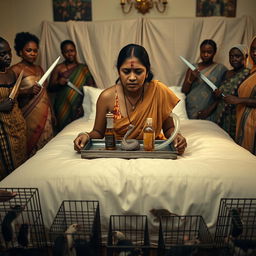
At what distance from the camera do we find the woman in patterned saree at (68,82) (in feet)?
9.73

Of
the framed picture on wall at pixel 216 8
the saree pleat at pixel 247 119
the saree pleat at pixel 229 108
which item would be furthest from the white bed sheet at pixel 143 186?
the framed picture on wall at pixel 216 8

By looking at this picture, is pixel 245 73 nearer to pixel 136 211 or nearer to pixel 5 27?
pixel 136 211

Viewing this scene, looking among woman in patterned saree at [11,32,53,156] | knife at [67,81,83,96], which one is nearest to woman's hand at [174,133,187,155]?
woman in patterned saree at [11,32,53,156]

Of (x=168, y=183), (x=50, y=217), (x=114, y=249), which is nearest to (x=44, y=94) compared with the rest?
(x=50, y=217)

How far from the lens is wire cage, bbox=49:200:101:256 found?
1113 millimetres

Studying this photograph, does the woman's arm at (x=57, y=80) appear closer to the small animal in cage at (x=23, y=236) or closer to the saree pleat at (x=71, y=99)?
the saree pleat at (x=71, y=99)

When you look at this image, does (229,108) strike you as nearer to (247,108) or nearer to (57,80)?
(247,108)

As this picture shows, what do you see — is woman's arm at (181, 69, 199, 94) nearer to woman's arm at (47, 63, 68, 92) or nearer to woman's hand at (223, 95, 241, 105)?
woman's hand at (223, 95, 241, 105)

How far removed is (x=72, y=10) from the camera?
3195 millimetres

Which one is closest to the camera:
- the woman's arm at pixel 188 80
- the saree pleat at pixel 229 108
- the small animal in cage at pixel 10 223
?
the small animal in cage at pixel 10 223

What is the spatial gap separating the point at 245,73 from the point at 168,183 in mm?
1506

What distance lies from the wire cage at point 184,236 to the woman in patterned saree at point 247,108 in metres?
1.08

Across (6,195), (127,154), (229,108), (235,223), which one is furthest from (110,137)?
(229,108)

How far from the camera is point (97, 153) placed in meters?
1.54
